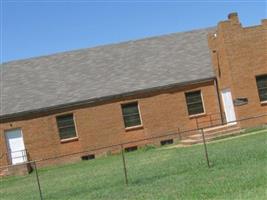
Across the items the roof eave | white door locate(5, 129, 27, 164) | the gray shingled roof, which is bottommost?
white door locate(5, 129, 27, 164)

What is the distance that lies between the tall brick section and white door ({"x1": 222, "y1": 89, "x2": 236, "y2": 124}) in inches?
48.3

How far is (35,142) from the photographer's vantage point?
35.5 m

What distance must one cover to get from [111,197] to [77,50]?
1084 inches

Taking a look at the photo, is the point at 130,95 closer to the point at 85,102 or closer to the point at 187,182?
the point at 85,102

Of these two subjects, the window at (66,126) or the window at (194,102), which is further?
the window at (194,102)

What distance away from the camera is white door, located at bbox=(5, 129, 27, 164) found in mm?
35281

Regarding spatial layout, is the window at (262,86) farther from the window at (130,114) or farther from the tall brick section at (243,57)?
the window at (130,114)

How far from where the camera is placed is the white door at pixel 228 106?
35.2 m

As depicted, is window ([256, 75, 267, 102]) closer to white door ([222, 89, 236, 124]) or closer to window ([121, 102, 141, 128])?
white door ([222, 89, 236, 124])

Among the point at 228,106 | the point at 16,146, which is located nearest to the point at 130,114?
the point at 228,106

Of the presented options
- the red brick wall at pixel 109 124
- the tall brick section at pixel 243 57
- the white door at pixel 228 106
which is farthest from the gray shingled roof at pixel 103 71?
the tall brick section at pixel 243 57

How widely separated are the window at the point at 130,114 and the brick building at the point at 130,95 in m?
0.06

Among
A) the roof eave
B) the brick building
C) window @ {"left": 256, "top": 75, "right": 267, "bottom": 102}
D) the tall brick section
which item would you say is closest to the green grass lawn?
the tall brick section

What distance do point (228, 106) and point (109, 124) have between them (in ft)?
24.5
